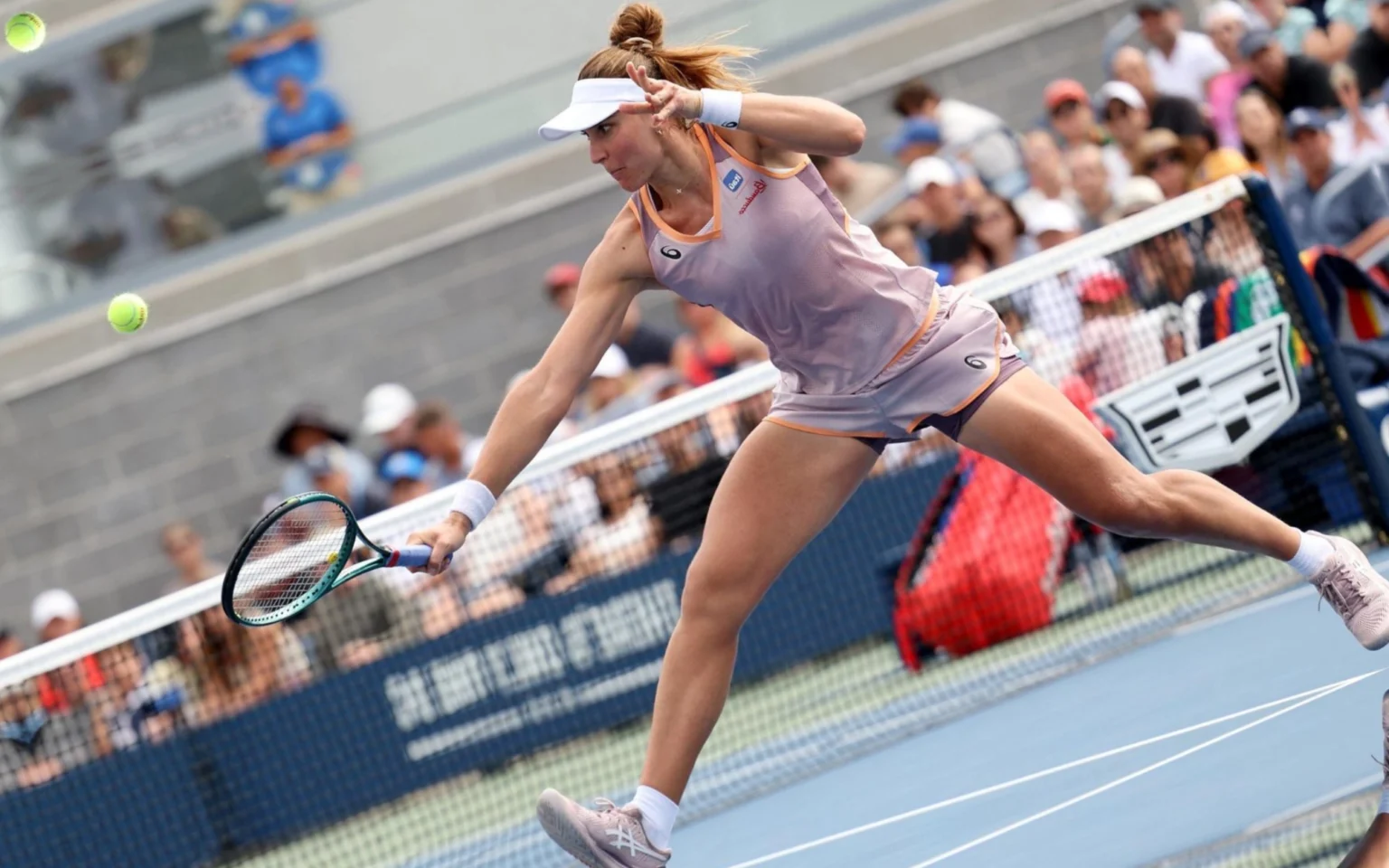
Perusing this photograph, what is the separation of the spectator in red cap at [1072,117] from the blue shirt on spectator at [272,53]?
4499mm

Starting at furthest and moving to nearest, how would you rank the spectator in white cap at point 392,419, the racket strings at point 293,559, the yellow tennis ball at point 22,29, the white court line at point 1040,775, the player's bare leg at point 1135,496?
1. the spectator in white cap at point 392,419
2. the yellow tennis ball at point 22,29
3. the white court line at point 1040,775
4. the player's bare leg at point 1135,496
5. the racket strings at point 293,559

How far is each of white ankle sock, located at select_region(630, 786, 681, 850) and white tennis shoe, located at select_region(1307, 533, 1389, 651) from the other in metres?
1.78

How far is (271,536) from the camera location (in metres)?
4.32

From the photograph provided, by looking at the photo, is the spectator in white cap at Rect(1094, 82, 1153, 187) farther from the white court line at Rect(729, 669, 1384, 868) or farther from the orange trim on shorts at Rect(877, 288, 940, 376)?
the orange trim on shorts at Rect(877, 288, 940, 376)

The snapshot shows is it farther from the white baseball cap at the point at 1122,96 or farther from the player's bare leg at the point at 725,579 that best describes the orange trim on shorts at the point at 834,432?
the white baseball cap at the point at 1122,96

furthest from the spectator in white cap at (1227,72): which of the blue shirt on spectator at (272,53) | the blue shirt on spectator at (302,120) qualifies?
the blue shirt on spectator at (272,53)

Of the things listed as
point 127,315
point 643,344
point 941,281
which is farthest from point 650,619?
point 127,315

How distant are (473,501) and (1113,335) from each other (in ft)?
14.5

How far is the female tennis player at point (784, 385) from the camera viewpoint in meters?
4.50

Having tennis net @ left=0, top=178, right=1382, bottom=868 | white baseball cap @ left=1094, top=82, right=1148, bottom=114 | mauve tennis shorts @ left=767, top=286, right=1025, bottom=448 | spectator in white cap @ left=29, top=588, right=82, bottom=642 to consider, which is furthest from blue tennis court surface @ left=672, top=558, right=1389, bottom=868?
spectator in white cap @ left=29, top=588, right=82, bottom=642

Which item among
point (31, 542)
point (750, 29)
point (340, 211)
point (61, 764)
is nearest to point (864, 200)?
point (750, 29)

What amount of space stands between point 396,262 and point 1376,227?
20.3 ft

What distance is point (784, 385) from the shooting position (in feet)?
15.9

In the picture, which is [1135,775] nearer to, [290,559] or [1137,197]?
[290,559]
